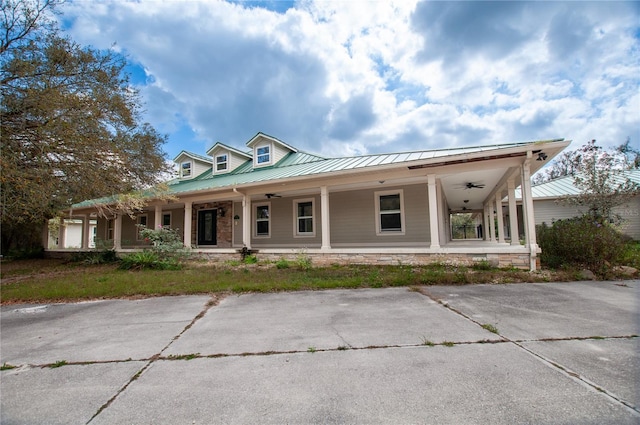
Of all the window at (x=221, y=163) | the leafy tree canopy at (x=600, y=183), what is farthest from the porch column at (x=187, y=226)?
the leafy tree canopy at (x=600, y=183)

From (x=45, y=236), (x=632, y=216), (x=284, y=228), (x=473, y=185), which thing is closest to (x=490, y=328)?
(x=473, y=185)

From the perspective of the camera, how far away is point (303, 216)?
485 inches

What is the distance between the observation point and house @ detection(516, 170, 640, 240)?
47.5 feet

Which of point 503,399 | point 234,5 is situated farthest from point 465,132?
point 503,399

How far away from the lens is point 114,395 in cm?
221

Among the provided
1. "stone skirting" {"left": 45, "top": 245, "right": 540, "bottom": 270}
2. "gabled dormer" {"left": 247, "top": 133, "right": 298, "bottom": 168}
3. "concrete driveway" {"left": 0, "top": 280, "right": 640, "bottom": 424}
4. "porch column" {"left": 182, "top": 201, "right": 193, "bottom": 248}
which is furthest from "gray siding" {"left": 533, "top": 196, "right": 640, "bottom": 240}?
"porch column" {"left": 182, "top": 201, "right": 193, "bottom": 248}

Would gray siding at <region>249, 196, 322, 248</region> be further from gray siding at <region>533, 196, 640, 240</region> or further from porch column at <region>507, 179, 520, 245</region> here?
gray siding at <region>533, 196, 640, 240</region>

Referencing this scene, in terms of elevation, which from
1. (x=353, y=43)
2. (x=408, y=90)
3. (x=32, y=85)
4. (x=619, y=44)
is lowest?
(x=32, y=85)

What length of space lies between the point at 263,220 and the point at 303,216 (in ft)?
6.50

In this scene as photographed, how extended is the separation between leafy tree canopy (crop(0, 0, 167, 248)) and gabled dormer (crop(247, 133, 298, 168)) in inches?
273

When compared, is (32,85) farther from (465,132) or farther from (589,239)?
(465,132)

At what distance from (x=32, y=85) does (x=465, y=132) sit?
71.7ft

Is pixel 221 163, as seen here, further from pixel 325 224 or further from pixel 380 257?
pixel 380 257

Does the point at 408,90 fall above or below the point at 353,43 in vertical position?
below
